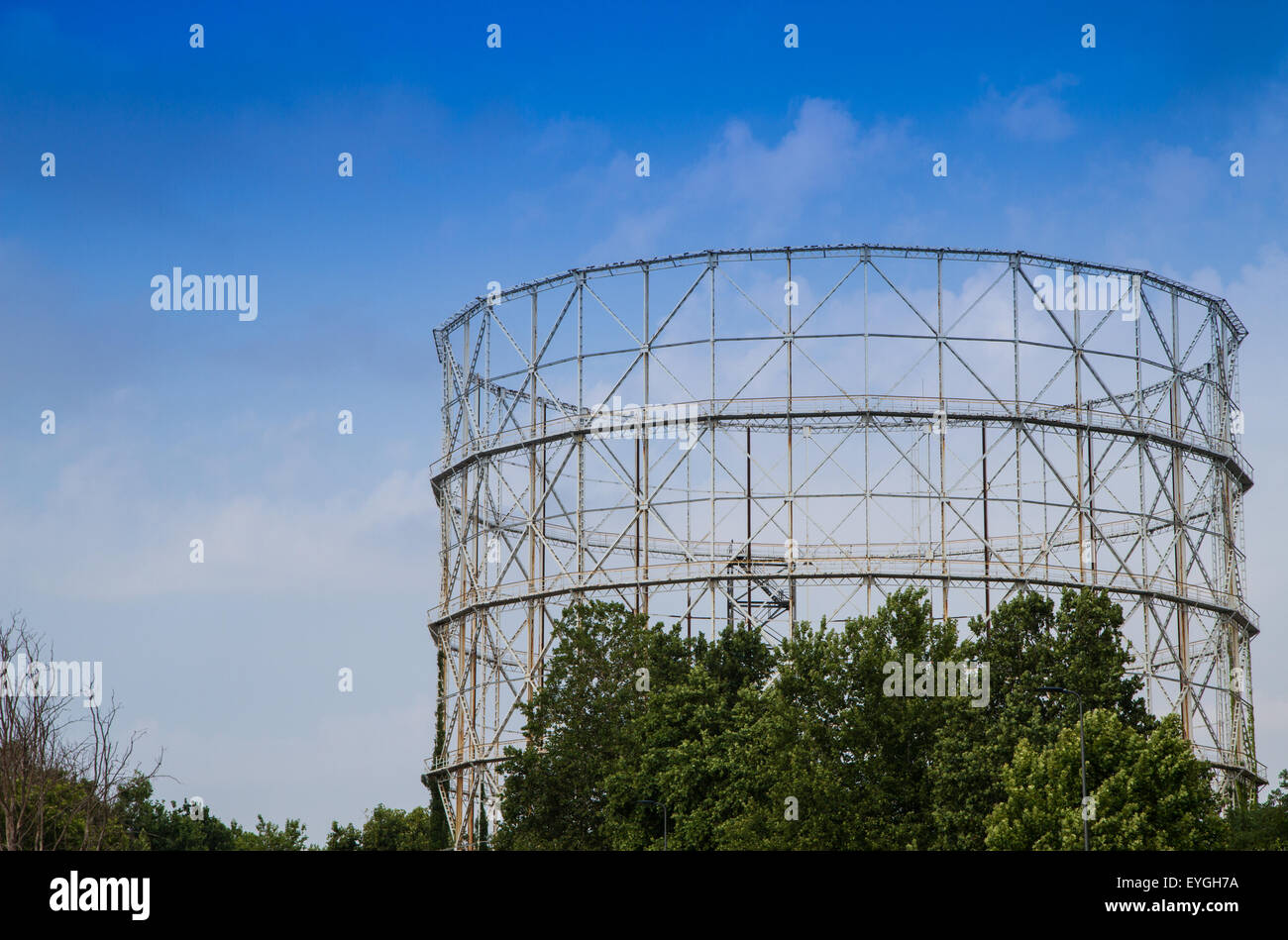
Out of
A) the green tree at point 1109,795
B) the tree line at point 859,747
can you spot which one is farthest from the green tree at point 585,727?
the green tree at point 1109,795

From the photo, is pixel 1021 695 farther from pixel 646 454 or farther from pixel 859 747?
pixel 646 454

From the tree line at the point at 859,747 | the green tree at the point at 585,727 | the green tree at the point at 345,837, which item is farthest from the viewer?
the green tree at the point at 345,837

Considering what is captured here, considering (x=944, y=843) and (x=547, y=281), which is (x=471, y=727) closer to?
(x=547, y=281)

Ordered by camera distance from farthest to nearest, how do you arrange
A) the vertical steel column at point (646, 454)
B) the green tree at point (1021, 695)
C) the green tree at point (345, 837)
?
the green tree at point (345, 837), the vertical steel column at point (646, 454), the green tree at point (1021, 695)

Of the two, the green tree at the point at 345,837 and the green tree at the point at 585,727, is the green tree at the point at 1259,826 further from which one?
the green tree at the point at 345,837

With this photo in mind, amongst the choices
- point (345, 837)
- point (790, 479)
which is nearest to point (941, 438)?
point (790, 479)

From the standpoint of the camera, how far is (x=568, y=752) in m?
52.0

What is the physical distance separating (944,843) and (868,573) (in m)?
17.6
